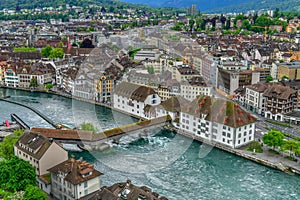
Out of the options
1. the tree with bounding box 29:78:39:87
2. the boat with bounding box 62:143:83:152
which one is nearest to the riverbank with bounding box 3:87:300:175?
the boat with bounding box 62:143:83:152

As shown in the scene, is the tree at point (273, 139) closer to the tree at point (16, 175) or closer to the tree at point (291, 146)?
the tree at point (291, 146)

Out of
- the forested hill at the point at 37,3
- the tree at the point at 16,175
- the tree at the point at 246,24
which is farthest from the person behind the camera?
the forested hill at the point at 37,3

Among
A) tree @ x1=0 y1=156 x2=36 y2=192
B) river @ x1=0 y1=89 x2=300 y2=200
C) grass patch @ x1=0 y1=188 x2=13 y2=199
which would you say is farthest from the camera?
river @ x1=0 y1=89 x2=300 y2=200

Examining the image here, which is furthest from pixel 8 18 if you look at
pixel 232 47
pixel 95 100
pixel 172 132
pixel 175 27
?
pixel 172 132

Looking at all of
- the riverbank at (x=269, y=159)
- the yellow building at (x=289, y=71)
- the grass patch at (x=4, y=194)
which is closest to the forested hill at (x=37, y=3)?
the yellow building at (x=289, y=71)

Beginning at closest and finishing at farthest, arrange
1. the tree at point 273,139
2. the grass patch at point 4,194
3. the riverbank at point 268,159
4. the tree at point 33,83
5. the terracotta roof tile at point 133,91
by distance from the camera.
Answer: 1. the grass patch at point 4,194
2. the riverbank at point 268,159
3. the tree at point 273,139
4. the terracotta roof tile at point 133,91
5. the tree at point 33,83

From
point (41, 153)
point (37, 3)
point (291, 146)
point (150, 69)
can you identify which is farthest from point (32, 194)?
point (37, 3)

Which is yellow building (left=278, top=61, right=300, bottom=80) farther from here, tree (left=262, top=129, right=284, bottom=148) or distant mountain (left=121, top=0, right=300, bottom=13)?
distant mountain (left=121, top=0, right=300, bottom=13)

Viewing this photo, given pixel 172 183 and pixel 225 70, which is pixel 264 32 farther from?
pixel 172 183

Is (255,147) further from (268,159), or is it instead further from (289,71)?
(289,71)
